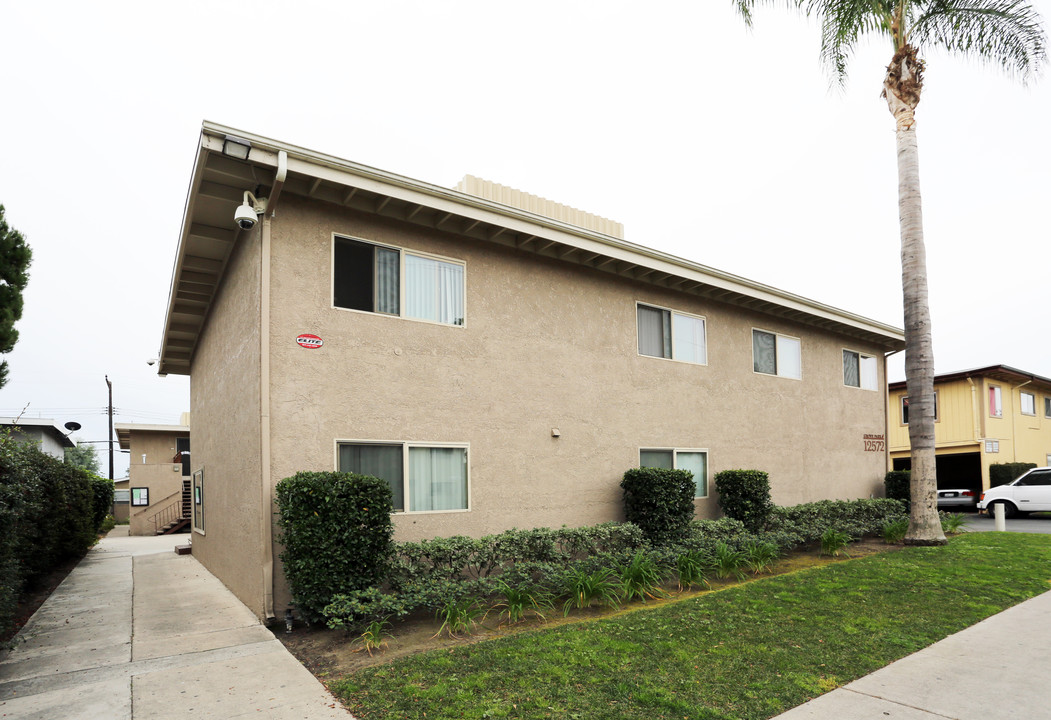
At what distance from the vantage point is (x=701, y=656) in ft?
A: 18.6

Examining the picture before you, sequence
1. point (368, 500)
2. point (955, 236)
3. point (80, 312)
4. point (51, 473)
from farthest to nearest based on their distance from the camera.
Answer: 1. point (80, 312)
2. point (955, 236)
3. point (51, 473)
4. point (368, 500)

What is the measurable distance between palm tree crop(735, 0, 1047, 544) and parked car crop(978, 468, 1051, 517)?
34.1 ft

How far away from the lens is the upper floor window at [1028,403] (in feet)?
87.9

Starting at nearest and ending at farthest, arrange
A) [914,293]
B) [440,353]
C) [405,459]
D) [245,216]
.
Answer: [245,216], [405,459], [440,353], [914,293]

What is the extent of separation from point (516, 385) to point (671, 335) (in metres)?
4.04

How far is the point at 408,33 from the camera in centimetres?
1323

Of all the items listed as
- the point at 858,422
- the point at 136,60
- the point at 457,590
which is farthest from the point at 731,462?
the point at 136,60

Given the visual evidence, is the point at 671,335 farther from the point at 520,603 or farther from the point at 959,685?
the point at 959,685

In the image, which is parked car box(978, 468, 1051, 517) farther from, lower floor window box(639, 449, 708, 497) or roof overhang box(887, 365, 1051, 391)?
lower floor window box(639, 449, 708, 497)

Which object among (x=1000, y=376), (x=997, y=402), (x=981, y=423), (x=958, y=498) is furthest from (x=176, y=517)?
(x=1000, y=376)

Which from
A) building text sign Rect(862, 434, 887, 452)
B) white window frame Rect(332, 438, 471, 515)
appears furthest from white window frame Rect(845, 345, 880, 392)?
white window frame Rect(332, 438, 471, 515)

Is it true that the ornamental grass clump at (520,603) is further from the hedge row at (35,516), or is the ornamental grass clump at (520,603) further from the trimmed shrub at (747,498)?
the trimmed shrub at (747,498)

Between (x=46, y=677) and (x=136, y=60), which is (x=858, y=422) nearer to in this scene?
(x=46, y=677)

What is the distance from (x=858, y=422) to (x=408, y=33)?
14.4 metres
